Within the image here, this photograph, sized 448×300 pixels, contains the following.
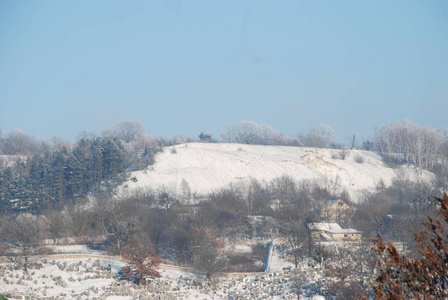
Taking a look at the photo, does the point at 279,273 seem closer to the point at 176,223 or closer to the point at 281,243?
the point at 281,243

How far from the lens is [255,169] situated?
5909cm

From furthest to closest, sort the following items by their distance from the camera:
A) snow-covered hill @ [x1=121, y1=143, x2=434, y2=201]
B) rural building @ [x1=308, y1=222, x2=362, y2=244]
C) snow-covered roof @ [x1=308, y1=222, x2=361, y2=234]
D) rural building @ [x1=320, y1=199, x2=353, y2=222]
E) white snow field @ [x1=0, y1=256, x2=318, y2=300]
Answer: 1. snow-covered hill @ [x1=121, y1=143, x2=434, y2=201]
2. rural building @ [x1=320, y1=199, x2=353, y2=222]
3. snow-covered roof @ [x1=308, y1=222, x2=361, y2=234]
4. rural building @ [x1=308, y1=222, x2=362, y2=244]
5. white snow field @ [x1=0, y1=256, x2=318, y2=300]

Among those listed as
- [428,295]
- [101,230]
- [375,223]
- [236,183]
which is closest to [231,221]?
[101,230]

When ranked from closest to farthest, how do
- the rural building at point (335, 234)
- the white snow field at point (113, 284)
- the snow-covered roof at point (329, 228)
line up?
the white snow field at point (113, 284), the rural building at point (335, 234), the snow-covered roof at point (329, 228)

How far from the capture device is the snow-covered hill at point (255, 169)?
51812 mm

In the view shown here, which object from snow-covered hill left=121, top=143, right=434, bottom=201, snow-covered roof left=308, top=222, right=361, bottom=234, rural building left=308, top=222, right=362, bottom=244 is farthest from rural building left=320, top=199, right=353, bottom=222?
snow-covered hill left=121, top=143, right=434, bottom=201

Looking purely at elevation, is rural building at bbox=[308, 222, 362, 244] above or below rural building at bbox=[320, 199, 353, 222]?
below

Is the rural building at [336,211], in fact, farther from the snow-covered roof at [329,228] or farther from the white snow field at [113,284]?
the white snow field at [113,284]

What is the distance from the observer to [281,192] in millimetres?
49594

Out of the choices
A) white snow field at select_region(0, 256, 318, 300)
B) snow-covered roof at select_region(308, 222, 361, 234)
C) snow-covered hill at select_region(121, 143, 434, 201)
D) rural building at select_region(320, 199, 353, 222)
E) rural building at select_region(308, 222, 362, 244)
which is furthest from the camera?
snow-covered hill at select_region(121, 143, 434, 201)

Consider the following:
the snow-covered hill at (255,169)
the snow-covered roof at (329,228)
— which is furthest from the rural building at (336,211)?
the snow-covered hill at (255,169)

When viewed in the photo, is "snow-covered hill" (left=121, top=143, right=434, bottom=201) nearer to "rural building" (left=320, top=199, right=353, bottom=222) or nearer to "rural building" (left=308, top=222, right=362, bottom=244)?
"rural building" (left=320, top=199, right=353, bottom=222)

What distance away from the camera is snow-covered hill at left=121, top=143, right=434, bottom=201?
5181 centimetres

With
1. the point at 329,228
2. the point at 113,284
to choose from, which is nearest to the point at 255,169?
the point at 329,228
